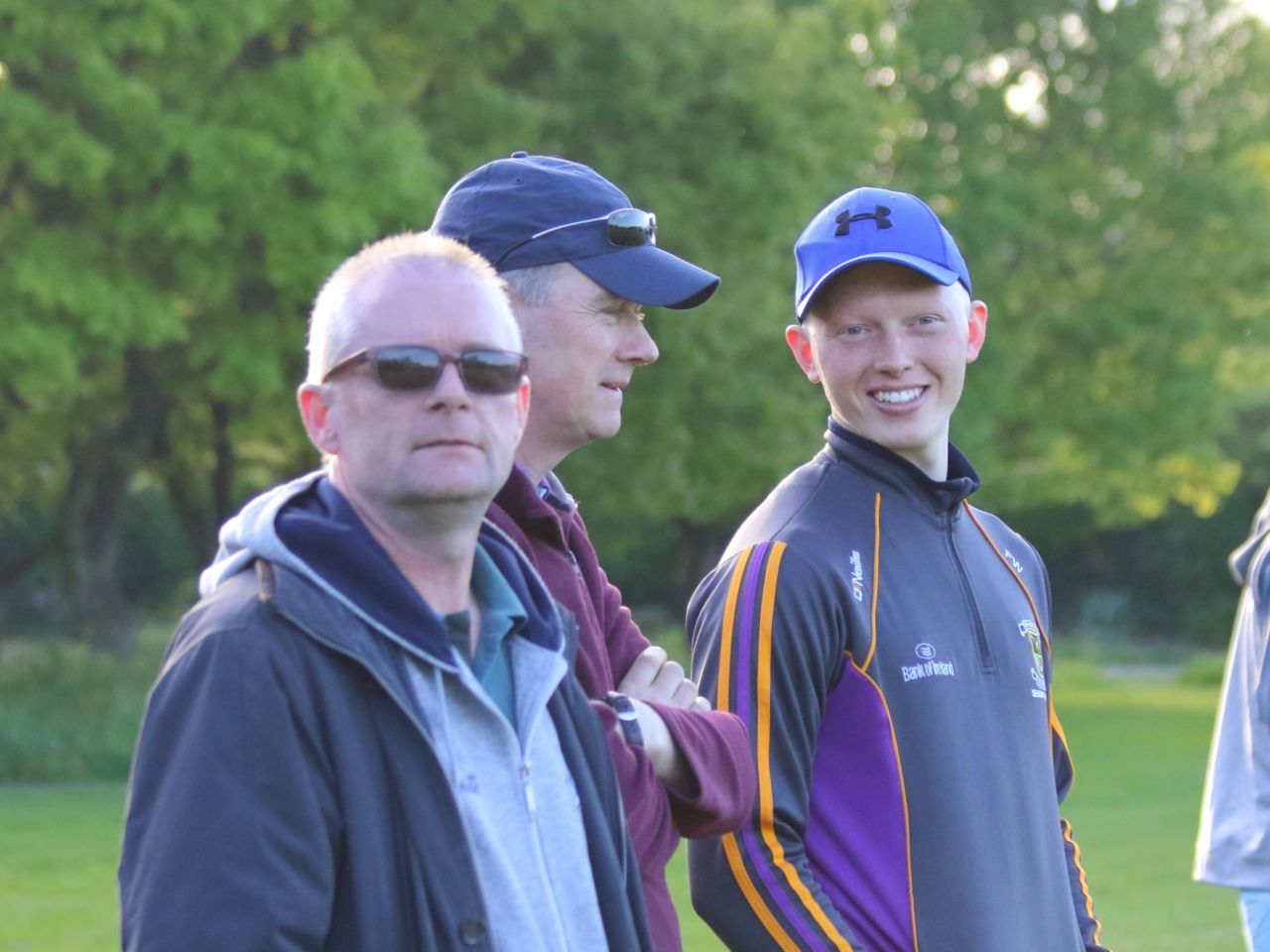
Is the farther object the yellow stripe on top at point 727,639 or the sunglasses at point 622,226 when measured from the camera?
the yellow stripe on top at point 727,639

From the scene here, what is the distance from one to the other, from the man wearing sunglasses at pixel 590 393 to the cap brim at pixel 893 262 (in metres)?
0.43

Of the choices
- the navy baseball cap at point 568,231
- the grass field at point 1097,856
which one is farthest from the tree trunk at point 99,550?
the navy baseball cap at point 568,231

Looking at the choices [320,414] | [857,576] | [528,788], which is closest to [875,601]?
[857,576]

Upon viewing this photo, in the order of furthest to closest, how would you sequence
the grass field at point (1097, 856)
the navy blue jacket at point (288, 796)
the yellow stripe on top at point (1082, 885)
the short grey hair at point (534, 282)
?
the grass field at point (1097, 856) < the yellow stripe on top at point (1082, 885) < the short grey hair at point (534, 282) < the navy blue jacket at point (288, 796)

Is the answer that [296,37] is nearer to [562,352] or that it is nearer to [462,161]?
[462,161]

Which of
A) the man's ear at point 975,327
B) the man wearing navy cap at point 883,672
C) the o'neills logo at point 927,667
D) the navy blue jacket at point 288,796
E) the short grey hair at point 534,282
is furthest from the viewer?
the man's ear at point 975,327

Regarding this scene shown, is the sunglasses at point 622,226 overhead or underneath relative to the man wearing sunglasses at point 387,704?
overhead

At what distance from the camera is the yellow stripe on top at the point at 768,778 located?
10.4 feet

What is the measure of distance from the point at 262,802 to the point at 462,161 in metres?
18.0

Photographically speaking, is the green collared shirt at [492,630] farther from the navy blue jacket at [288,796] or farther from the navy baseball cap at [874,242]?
→ the navy baseball cap at [874,242]

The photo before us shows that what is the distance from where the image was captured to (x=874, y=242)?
363 cm

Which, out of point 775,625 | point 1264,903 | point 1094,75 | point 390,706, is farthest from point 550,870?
point 1094,75

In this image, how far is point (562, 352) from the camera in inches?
122

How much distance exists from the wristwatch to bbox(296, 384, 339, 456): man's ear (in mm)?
629
